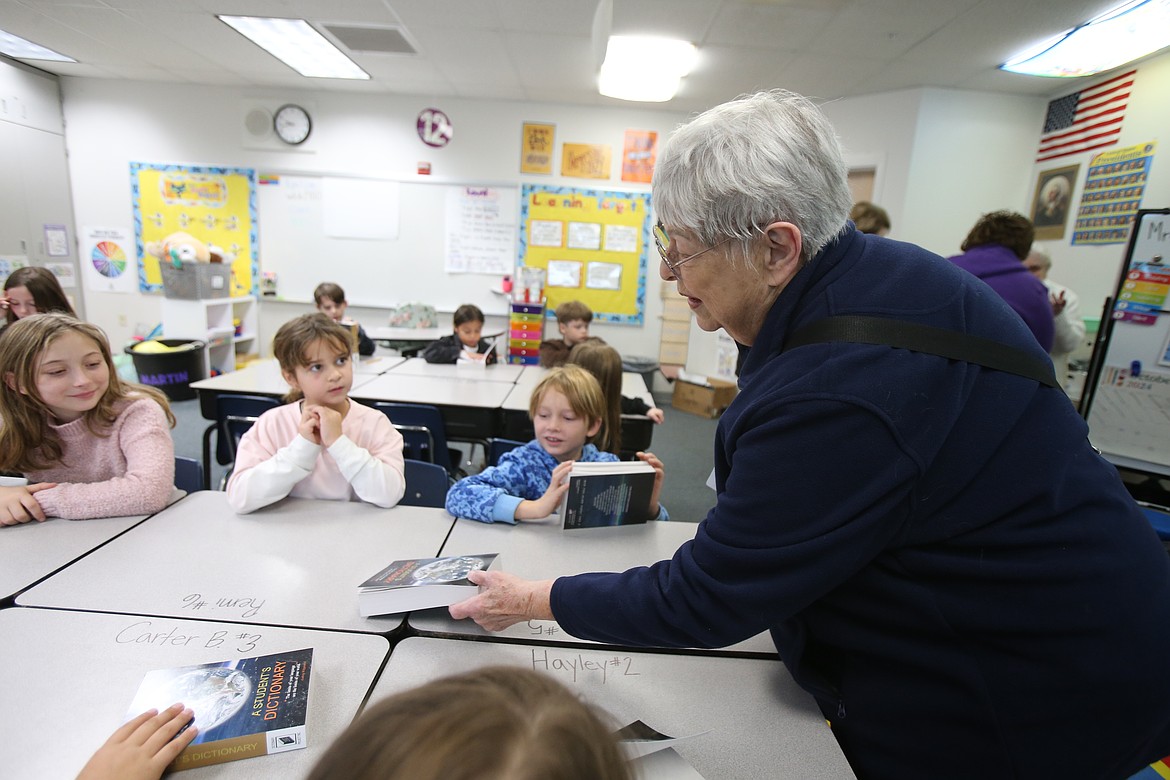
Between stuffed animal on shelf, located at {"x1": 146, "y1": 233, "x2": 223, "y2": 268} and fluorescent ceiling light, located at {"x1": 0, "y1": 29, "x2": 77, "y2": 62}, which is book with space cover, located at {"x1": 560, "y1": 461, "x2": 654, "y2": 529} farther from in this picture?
fluorescent ceiling light, located at {"x1": 0, "y1": 29, "x2": 77, "y2": 62}

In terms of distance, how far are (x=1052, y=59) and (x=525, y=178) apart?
4049mm

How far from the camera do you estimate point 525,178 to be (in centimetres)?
557

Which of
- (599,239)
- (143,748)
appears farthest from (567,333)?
(143,748)

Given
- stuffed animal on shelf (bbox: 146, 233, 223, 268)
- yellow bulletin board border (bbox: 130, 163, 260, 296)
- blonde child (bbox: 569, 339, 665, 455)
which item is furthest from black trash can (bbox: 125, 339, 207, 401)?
blonde child (bbox: 569, 339, 665, 455)

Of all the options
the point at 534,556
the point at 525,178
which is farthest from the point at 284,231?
the point at 534,556

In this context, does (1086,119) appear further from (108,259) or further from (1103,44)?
(108,259)

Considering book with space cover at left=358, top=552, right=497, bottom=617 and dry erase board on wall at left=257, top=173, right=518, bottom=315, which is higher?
dry erase board on wall at left=257, top=173, right=518, bottom=315

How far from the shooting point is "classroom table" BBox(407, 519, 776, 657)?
106 cm

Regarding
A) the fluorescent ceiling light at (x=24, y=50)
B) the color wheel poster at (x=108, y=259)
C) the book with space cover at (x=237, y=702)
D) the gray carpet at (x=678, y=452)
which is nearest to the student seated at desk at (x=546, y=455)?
the book with space cover at (x=237, y=702)

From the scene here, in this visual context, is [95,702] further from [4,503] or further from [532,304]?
[532,304]

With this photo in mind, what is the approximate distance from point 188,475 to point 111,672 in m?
1.09

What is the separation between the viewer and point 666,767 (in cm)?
75

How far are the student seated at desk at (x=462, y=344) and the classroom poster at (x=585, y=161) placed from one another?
84.7 inches

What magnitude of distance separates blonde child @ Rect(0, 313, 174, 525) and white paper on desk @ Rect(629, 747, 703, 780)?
136 centimetres
